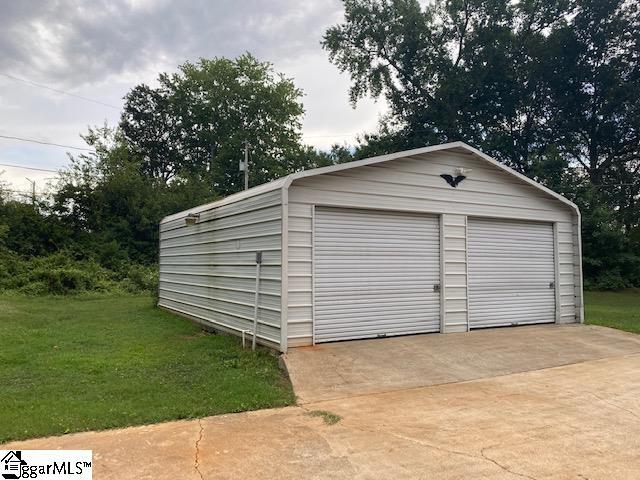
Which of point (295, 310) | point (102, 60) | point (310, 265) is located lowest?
point (295, 310)

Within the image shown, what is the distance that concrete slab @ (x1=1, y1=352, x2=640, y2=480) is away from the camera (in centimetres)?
327

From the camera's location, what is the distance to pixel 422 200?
27.0 ft

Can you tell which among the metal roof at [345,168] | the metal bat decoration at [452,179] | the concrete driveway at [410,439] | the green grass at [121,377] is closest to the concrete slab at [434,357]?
the concrete driveway at [410,439]

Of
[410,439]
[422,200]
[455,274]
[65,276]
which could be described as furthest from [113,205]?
[410,439]

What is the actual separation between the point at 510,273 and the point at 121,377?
709 cm

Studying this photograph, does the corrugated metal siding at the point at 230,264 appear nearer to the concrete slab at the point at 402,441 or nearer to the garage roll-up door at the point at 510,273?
the concrete slab at the point at 402,441

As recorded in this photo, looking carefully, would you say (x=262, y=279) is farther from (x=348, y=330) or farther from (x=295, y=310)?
(x=348, y=330)

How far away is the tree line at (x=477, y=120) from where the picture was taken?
21.0 meters

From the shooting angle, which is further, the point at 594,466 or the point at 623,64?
the point at 623,64

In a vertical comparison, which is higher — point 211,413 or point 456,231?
point 456,231

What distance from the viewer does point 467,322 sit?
8.54 meters

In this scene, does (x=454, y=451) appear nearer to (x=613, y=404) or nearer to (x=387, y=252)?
(x=613, y=404)

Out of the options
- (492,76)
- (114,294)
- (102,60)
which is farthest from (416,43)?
(114,294)

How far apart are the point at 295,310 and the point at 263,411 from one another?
7.67 feet
